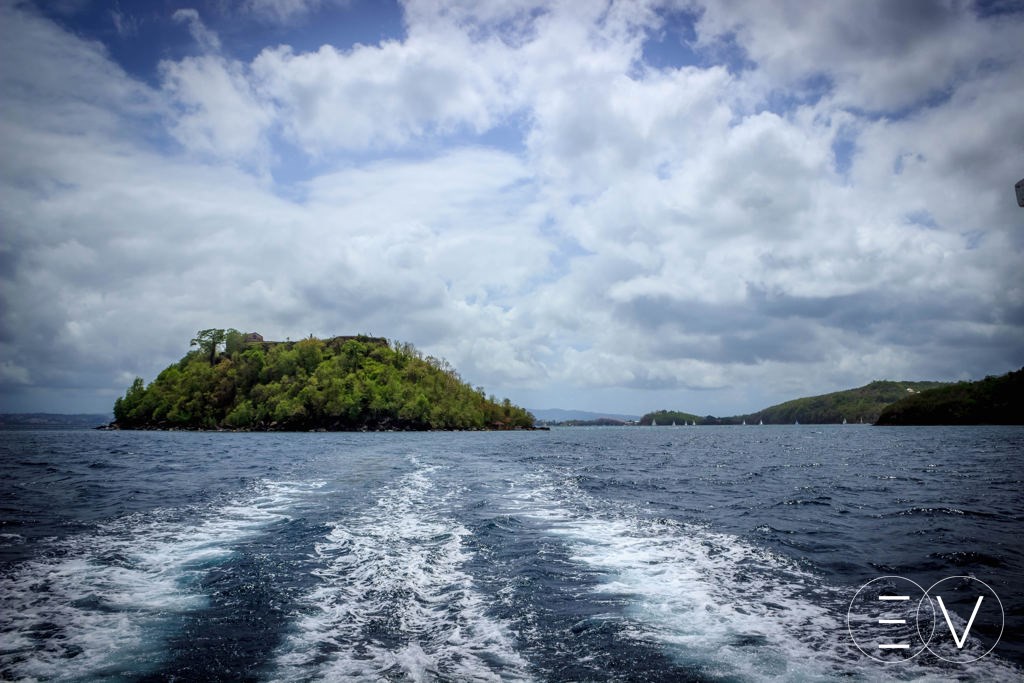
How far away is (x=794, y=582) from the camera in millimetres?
10531

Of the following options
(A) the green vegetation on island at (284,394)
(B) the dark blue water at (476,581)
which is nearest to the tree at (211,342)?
(A) the green vegetation on island at (284,394)

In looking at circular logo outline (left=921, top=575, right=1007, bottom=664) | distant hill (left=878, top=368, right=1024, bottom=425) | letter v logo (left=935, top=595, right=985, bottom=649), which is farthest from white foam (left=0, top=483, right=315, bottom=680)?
distant hill (left=878, top=368, right=1024, bottom=425)

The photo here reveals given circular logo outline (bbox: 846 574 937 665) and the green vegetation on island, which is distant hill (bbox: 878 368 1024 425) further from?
circular logo outline (bbox: 846 574 937 665)

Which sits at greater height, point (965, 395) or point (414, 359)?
point (414, 359)

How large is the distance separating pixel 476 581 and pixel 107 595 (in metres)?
6.65

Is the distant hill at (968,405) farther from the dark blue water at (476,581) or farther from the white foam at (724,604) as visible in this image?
the white foam at (724,604)

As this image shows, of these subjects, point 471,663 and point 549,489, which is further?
point 549,489

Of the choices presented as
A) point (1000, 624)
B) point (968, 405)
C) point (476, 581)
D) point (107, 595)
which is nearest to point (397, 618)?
point (476, 581)

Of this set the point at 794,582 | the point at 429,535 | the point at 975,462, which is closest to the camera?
the point at 794,582

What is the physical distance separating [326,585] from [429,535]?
4582 millimetres

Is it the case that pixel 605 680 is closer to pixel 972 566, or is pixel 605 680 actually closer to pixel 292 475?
pixel 972 566

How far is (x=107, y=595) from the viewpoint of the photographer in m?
9.23

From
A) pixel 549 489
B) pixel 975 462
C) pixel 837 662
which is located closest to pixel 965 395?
pixel 975 462

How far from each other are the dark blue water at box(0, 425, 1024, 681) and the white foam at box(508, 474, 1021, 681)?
0.05 m
